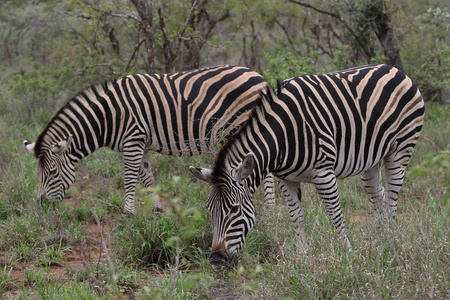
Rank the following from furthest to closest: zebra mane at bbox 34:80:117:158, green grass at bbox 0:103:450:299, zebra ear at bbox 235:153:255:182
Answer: zebra mane at bbox 34:80:117:158 → zebra ear at bbox 235:153:255:182 → green grass at bbox 0:103:450:299

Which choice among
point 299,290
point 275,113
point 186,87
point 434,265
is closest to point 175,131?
point 186,87

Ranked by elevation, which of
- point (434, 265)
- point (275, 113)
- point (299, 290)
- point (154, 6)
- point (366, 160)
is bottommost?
point (299, 290)

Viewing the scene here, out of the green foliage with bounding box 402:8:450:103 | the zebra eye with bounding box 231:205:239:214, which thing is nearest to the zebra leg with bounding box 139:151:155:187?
the zebra eye with bounding box 231:205:239:214

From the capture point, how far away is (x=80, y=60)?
1277 cm

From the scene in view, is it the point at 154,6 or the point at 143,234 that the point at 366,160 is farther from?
the point at 154,6

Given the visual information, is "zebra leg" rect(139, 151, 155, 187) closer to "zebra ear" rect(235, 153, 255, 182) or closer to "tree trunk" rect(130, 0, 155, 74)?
"tree trunk" rect(130, 0, 155, 74)

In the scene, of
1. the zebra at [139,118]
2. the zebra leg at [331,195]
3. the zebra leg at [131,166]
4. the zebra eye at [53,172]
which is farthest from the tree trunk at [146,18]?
the zebra leg at [331,195]

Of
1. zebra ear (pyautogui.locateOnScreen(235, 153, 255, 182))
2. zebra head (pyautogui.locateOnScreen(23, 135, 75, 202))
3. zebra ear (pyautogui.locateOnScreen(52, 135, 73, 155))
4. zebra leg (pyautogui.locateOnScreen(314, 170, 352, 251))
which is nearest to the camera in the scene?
zebra ear (pyautogui.locateOnScreen(235, 153, 255, 182))

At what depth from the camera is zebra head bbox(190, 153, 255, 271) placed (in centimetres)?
381

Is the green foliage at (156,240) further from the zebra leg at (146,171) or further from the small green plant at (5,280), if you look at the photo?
the zebra leg at (146,171)

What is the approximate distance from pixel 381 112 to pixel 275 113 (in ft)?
3.73

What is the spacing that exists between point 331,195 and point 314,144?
20.5 inches

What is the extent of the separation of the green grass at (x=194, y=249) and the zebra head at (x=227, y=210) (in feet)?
0.50

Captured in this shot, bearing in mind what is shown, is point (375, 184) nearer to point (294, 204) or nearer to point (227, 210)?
point (294, 204)
